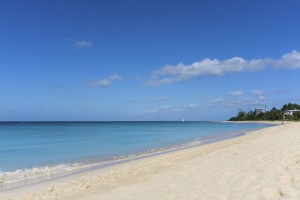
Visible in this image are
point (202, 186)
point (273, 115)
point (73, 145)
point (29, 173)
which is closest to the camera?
point (202, 186)

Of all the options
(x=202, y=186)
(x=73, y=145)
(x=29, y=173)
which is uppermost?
(x=202, y=186)

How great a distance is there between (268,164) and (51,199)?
5.64m

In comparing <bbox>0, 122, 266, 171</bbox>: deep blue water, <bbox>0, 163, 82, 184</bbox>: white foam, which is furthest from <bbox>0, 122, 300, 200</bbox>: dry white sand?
<bbox>0, 122, 266, 171</bbox>: deep blue water

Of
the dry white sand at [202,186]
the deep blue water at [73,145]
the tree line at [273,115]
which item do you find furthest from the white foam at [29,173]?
the tree line at [273,115]

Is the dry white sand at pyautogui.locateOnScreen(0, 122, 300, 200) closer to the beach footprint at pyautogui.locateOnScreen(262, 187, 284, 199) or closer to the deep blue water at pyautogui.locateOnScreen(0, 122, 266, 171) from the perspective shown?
the beach footprint at pyautogui.locateOnScreen(262, 187, 284, 199)

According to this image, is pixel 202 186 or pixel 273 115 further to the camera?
pixel 273 115

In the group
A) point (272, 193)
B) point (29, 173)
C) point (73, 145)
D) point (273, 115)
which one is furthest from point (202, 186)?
point (273, 115)

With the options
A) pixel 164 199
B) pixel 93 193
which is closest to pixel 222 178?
pixel 164 199

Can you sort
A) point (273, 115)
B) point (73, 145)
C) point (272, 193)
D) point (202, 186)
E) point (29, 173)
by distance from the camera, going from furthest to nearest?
point (273, 115) < point (73, 145) < point (29, 173) < point (202, 186) < point (272, 193)

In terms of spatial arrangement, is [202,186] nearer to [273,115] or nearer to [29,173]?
[29,173]

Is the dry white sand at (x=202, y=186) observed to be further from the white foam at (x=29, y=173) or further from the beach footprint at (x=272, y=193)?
the white foam at (x=29, y=173)

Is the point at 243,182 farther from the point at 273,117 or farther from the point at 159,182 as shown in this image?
the point at 273,117

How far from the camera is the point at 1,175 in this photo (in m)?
12.3

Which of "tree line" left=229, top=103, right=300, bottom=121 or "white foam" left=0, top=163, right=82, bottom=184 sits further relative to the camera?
"tree line" left=229, top=103, right=300, bottom=121
